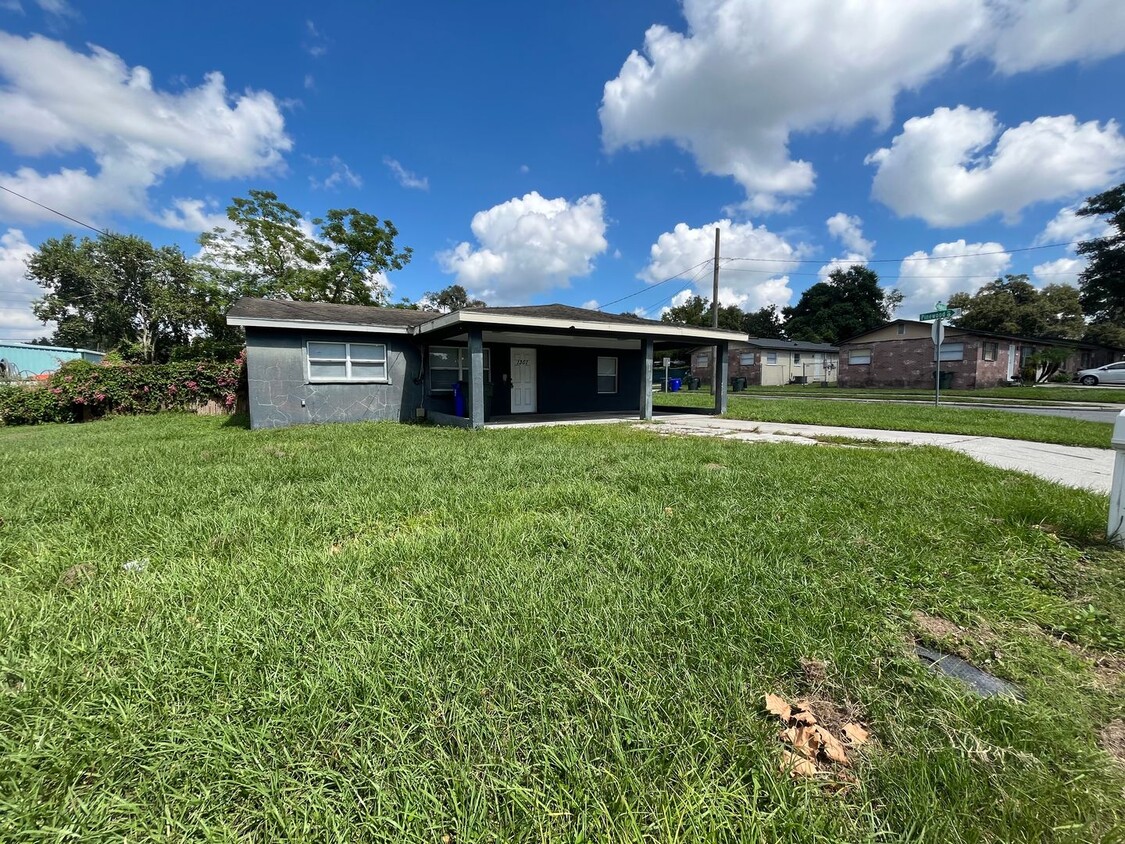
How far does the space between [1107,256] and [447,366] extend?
47.4 meters

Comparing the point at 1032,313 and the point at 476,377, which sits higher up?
the point at 1032,313

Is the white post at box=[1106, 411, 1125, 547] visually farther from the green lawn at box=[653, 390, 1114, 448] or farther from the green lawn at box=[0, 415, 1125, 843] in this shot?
the green lawn at box=[653, 390, 1114, 448]

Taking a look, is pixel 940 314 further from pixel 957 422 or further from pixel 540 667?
pixel 540 667

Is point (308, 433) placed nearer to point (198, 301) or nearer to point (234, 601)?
point (234, 601)

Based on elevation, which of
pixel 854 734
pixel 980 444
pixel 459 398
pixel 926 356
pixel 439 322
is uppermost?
pixel 926 356

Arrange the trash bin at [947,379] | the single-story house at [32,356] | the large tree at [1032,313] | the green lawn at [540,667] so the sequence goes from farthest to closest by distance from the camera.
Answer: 1. the large tree at [1032,313]
2. the single-story house at [32,356]
3. the trash bin at [947,379]
4. the green lawn at [540,667]

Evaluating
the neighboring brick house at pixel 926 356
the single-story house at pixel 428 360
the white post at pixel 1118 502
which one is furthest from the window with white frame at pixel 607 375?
the neighboring brick house at pixel 926 356

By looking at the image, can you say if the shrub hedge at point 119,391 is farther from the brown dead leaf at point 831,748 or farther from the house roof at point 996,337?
the house roof at point 996,337

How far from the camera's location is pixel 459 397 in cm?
1177

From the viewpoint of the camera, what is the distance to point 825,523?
11.2ft

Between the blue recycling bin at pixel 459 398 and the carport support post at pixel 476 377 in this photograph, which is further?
the blue recycling bin at pixel 459 398

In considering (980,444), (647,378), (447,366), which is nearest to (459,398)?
(447,366)

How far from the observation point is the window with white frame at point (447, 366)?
41.1 feet

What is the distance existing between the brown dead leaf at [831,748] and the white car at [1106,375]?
3740 centimetres
